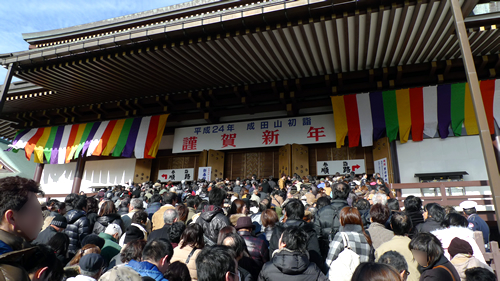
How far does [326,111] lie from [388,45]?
126 inches

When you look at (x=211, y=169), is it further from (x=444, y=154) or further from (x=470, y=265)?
(x=470, y=265)

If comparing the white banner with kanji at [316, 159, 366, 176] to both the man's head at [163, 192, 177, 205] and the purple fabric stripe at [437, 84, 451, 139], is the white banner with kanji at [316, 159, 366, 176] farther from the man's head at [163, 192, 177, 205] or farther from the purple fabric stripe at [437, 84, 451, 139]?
the man's head at [163, 192, 177, 205]

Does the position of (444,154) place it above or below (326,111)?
below

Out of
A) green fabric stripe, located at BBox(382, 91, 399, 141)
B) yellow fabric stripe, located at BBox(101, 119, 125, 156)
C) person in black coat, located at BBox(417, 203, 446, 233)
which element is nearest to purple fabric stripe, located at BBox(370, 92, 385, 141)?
green fabric stripe, located at BBox(382, 91, 399, 141)

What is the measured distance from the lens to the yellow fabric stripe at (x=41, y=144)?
12.7 metres

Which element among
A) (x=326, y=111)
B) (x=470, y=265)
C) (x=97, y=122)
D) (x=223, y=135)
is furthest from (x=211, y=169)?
(x=470, y=265)

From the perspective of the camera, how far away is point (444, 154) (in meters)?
8.55

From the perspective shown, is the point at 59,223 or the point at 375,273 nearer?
the point at 375,273

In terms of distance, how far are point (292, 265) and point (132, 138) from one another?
10559 millimetres

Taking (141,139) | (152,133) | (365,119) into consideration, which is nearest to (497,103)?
(365,119)

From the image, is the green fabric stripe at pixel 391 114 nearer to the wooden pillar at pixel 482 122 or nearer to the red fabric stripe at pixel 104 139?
the wooden pillar at pixel 482 122

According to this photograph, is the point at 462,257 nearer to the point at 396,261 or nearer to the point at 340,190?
the point at 396,261

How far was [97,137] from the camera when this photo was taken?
1187 cm

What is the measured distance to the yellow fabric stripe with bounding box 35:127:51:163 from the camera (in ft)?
41.6
